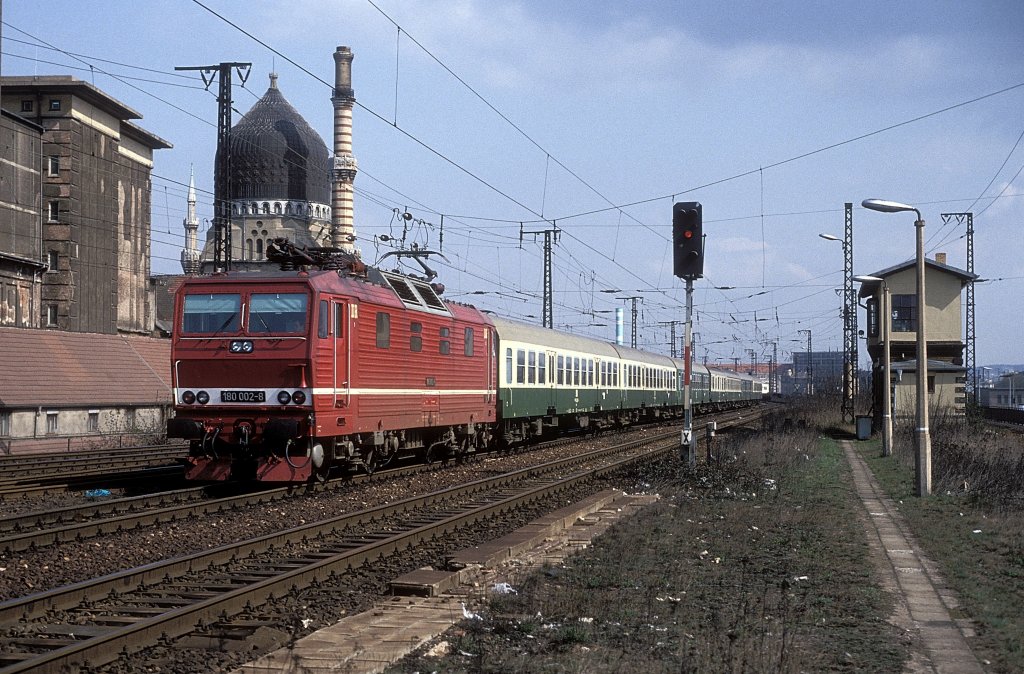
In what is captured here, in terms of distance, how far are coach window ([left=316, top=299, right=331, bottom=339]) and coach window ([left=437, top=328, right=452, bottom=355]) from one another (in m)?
5.70

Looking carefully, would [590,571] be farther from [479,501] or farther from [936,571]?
[479,501]

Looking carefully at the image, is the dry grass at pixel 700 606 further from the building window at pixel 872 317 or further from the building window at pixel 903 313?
the building window at pixel 872 317

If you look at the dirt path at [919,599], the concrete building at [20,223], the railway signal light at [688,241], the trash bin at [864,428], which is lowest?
the dirt path at [919,599]

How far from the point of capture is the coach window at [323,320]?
1712 cm

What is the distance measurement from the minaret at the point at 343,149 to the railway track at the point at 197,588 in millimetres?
73840

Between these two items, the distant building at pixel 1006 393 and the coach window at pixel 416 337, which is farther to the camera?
the distant building at pixel 1006 393

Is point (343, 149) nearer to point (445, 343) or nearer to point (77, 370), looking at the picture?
point (77, 370)

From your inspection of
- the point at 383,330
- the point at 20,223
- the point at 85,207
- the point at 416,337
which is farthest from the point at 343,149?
the point at 383,330

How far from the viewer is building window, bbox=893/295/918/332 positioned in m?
47.6

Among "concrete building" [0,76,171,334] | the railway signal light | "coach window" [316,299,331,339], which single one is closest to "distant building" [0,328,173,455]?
"coach window" [316,299,331,339]

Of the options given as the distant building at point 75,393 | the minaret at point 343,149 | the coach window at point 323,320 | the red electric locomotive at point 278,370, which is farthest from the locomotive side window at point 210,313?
the minaret at point 343,149

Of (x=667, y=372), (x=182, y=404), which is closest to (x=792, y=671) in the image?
(x=182, y=404)

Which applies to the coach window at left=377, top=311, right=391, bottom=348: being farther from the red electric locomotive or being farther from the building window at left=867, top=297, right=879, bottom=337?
the building window at left=867, top=297, right=879, bottom=337

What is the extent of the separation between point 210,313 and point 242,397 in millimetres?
1532
